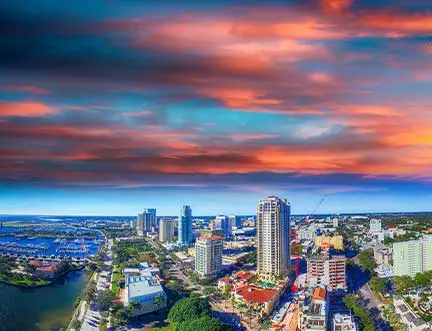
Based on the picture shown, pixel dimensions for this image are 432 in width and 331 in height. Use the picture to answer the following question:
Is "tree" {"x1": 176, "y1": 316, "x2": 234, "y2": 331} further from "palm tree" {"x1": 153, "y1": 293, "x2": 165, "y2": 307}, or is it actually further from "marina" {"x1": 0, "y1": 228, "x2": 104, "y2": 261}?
→ "marina" {"x1": 0, "y1": 228, "x2": 104, "y2": 261}

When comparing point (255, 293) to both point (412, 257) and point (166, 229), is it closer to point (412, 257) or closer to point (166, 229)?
point (412, 257)

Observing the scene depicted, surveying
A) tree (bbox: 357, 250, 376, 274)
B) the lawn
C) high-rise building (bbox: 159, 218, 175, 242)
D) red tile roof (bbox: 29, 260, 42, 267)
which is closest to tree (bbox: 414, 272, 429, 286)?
tree (bbox: 357, 250, 376, 274)

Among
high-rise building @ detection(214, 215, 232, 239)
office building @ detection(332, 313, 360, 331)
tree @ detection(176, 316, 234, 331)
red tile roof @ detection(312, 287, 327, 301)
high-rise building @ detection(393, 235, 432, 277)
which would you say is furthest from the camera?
high-rise building @ detection(214, 215, 232, 239)

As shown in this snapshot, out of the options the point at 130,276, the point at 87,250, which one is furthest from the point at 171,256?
the point at 130,276

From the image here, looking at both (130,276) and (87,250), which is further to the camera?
(87,250)

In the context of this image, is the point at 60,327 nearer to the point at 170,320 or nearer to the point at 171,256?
the point at 170,320
